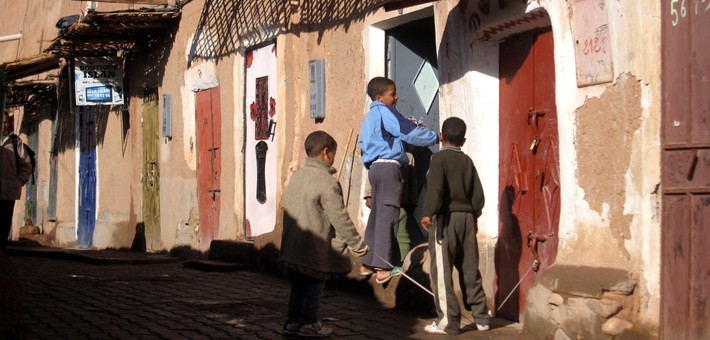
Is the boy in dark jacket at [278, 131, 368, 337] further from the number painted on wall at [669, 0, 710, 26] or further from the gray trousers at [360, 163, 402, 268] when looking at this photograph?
the number painted on wall at [669, 0, 710, 26]

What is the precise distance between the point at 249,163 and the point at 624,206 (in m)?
7.21

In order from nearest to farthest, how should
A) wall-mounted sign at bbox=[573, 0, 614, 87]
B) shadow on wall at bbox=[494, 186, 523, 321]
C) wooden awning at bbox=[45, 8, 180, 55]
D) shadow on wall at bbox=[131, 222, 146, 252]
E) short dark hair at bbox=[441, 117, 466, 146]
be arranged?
wall-mounted sign at bbox=[573, 0, 614, 87] < short dark hair at bbox=[441, 117, 466, 146] < shadow on wall at bbox=[494, 186, 523, 321] < wooden awning at bbox=[45, 8, 180, 55] < shadow on wall at bbox=[131, 222, 146, 252]

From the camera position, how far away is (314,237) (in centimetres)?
721

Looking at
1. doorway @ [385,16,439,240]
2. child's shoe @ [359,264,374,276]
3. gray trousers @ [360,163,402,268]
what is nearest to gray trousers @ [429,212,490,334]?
gray trousers @ [360,163,402,268]

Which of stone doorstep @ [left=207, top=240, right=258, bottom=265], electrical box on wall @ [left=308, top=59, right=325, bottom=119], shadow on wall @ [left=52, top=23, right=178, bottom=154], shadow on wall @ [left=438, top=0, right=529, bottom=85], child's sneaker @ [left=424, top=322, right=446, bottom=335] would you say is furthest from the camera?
shadow on wall @ [left=52, top=23, right=178, bottom=154]

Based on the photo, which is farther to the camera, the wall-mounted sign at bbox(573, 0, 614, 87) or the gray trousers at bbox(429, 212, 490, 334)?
the gray trousers at bbox(429, 212, 490, 334)

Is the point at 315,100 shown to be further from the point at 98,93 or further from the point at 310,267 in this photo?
the point at 98,93

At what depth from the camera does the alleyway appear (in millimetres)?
7508

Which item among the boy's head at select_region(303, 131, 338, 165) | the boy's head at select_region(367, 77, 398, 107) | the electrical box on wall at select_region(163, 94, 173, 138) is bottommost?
the boy's head at select_region(303, 131, 338, 165)

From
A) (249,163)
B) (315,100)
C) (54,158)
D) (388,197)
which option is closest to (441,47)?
(388,197)

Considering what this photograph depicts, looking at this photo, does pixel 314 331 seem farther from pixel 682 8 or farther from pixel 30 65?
pixel 30 65

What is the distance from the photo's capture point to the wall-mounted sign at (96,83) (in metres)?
17.7

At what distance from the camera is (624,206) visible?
6.67 metres

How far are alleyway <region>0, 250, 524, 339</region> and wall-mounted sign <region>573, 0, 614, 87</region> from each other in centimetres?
184
